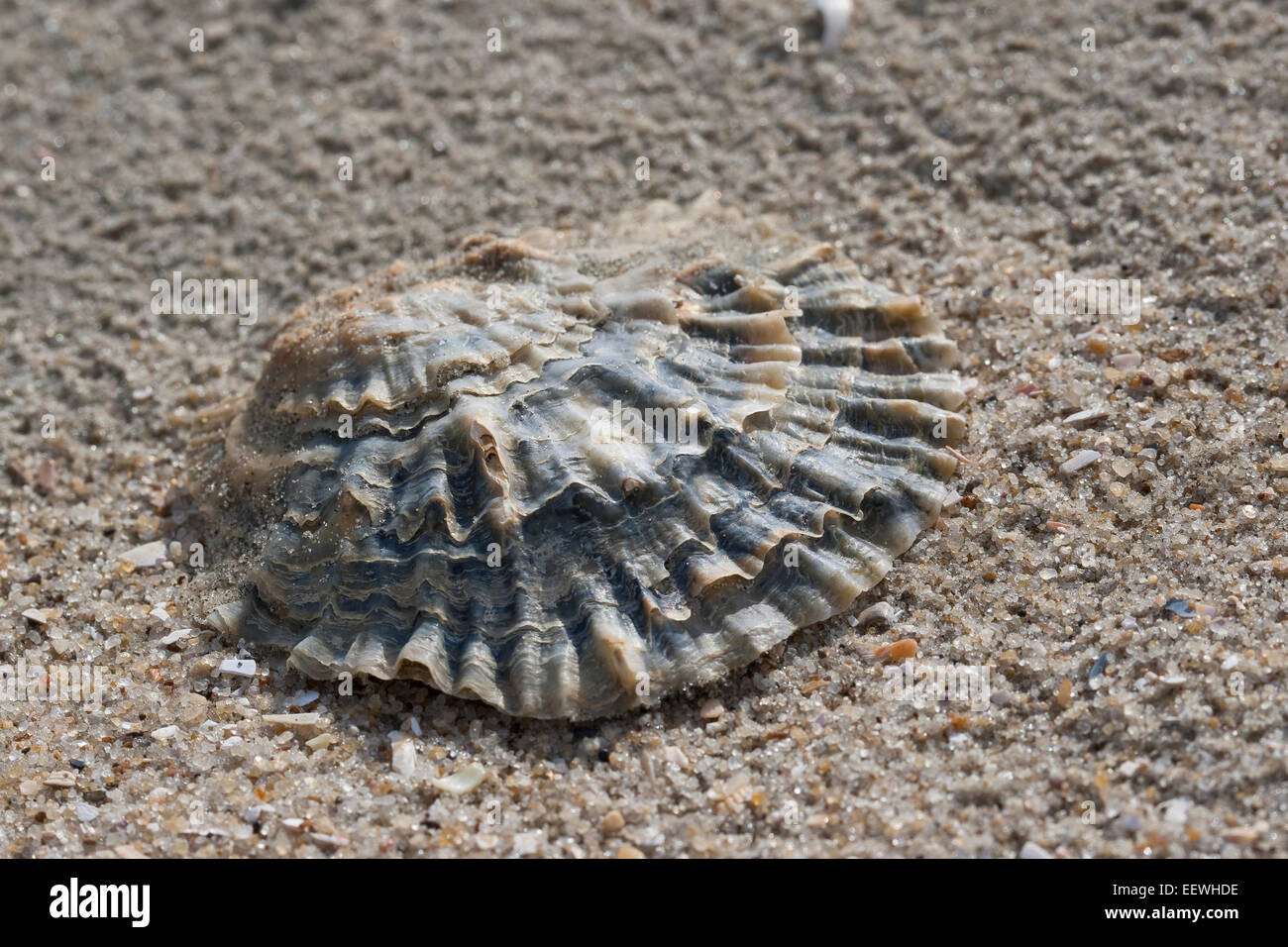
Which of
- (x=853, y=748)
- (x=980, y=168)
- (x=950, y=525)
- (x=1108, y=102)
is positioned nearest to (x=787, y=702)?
(x=853, y=748)

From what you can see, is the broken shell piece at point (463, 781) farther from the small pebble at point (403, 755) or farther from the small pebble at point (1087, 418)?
the small pebble at point (1087, 418)

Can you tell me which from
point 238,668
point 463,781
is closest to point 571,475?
point 463,781

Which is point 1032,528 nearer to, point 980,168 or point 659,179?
point 980,168

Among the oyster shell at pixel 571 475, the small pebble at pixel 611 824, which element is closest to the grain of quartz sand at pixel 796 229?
the small pebble at pixel 611 824

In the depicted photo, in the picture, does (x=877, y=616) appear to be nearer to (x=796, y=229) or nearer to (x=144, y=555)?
(x=796, y=229)

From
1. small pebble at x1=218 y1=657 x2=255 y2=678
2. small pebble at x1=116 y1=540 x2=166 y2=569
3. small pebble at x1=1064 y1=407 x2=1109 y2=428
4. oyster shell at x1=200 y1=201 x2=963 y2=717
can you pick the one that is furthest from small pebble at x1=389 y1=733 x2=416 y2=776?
small pebble at x1=1064 y1=407 x2=1109 y2=428

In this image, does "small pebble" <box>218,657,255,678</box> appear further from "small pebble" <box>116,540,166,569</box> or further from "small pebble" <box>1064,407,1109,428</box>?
"small pebble" <box>1064,407,1109,428</box>
